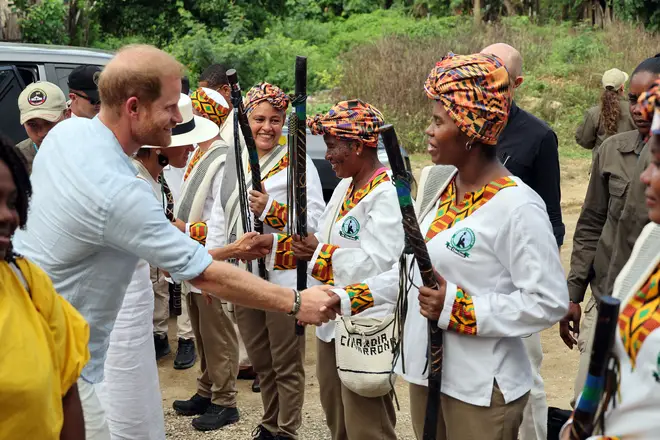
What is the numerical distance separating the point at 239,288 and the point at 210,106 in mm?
3156

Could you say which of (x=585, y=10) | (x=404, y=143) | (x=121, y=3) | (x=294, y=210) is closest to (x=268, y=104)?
(x=294, y=210)

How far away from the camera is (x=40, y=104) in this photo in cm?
600

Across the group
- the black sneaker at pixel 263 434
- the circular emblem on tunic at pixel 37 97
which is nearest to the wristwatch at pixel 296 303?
the black sneaker at pixel 263 434

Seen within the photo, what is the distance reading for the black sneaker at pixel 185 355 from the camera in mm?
6789

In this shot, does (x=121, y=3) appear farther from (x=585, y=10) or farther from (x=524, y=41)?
(x=585, y=10)

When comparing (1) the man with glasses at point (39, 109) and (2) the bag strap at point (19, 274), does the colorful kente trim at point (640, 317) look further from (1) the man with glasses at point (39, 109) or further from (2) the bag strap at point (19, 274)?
(1) the man with glasses at point (39, 109)

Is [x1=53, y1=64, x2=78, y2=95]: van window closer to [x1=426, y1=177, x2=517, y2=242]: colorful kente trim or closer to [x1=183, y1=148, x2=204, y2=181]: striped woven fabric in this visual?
[x1=183, y1=148, x2=204, y2=181]: striped woven fabric

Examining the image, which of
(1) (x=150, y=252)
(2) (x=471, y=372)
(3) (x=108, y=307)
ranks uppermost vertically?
(1) (x=150, y=252)

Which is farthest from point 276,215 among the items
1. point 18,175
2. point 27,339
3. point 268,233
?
point 27,339

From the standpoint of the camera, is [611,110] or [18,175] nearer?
[18,175]

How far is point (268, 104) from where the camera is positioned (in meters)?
5.34

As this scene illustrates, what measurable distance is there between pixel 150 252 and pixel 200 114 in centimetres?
334

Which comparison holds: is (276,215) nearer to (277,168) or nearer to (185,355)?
(277,168)

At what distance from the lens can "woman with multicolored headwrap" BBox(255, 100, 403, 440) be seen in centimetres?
405
